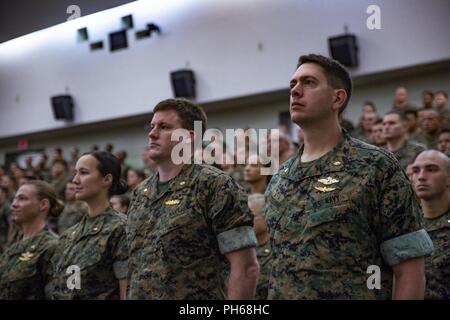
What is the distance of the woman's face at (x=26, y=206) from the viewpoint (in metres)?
3.23

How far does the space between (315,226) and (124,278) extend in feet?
3.37

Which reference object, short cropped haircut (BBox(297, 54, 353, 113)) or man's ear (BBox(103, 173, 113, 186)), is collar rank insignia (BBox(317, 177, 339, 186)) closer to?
short cropped haircut (BBox(297, 54, 353, 113))

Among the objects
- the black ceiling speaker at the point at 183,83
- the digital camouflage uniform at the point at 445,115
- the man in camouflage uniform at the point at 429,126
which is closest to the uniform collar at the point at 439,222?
the man in camouflage uniform at the point at 429,126

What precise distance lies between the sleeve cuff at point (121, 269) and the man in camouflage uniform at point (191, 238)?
0.90ft

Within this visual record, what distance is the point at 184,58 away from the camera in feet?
26.3

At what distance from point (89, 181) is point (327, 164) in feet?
4.14

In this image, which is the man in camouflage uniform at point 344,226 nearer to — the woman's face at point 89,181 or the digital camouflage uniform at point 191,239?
the digital camouflage uniform at point 191,239

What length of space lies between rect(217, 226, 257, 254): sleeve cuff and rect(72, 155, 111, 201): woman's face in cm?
A: 84

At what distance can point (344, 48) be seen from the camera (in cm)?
634

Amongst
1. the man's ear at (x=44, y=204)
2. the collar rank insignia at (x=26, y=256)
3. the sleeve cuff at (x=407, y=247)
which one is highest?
the sleeve cuff at (x=407, y=247)

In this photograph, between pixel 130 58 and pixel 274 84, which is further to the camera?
pixel 130 58

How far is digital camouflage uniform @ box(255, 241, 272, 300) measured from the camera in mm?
2975

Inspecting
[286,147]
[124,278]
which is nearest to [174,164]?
[124,278]

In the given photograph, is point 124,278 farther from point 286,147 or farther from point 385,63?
point 385,63
